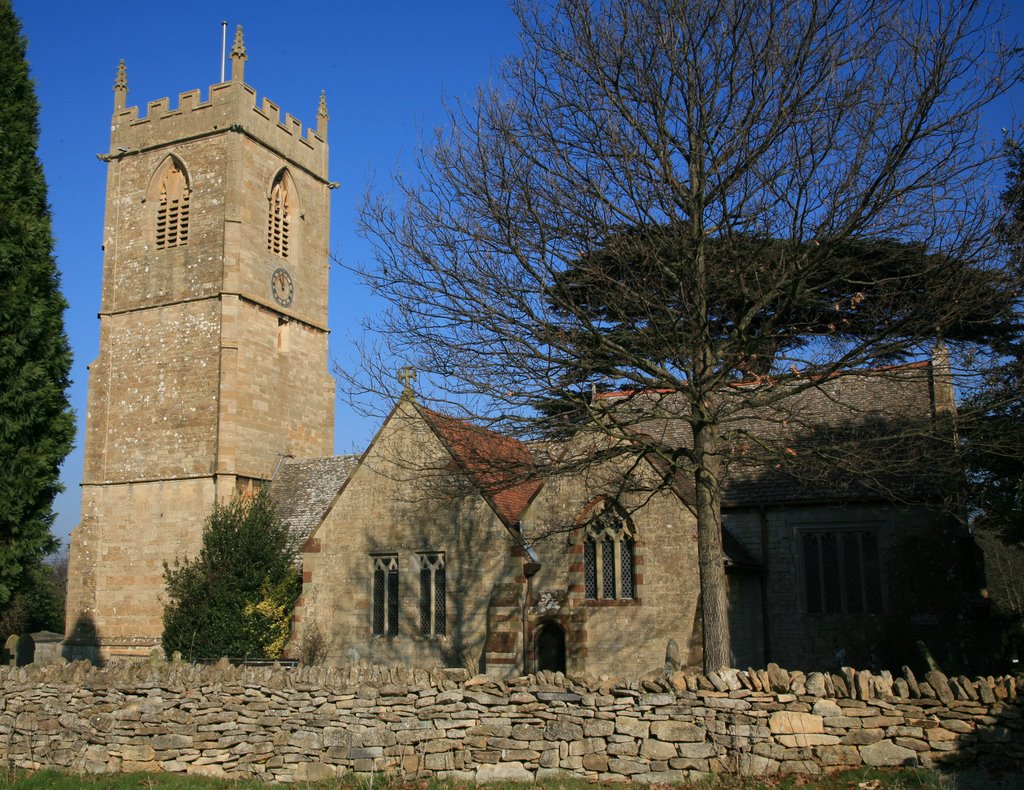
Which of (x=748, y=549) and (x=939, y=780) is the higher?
(x=748, y=549)

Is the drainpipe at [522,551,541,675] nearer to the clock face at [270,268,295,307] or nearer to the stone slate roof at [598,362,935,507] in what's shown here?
the stone slate roof at [598,362,935,507]

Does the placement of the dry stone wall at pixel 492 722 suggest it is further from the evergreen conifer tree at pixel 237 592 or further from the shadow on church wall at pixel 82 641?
the shadow on church wall at pixel 82 641

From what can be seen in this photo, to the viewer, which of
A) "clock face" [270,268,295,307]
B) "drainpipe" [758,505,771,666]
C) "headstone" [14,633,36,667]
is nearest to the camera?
"drainpipe" [758,505,771,666]

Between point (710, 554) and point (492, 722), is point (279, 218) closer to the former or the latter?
point (710, 554)

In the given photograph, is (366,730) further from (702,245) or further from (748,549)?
(748,549)

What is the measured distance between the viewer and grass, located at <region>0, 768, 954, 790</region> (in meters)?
10.3

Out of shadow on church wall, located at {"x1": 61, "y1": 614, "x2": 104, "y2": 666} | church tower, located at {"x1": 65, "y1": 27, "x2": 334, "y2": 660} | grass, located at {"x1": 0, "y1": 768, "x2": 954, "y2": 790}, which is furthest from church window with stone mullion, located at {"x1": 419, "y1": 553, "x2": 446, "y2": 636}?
shadow on church wall, located at {"x1": 61, "y1": 614, "x2": 104, "y2": 666}

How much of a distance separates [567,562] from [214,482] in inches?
598

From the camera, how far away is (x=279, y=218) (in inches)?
1385

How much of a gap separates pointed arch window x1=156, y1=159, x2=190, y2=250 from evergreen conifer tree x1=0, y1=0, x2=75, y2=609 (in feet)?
54.2

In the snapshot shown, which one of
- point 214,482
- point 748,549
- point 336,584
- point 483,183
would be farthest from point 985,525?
point 214,482

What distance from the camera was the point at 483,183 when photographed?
511 inches

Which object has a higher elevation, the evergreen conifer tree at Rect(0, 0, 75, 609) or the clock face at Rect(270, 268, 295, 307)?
the clock face at Rect(270, 268, 295, 307)

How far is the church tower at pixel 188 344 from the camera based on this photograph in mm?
30938
